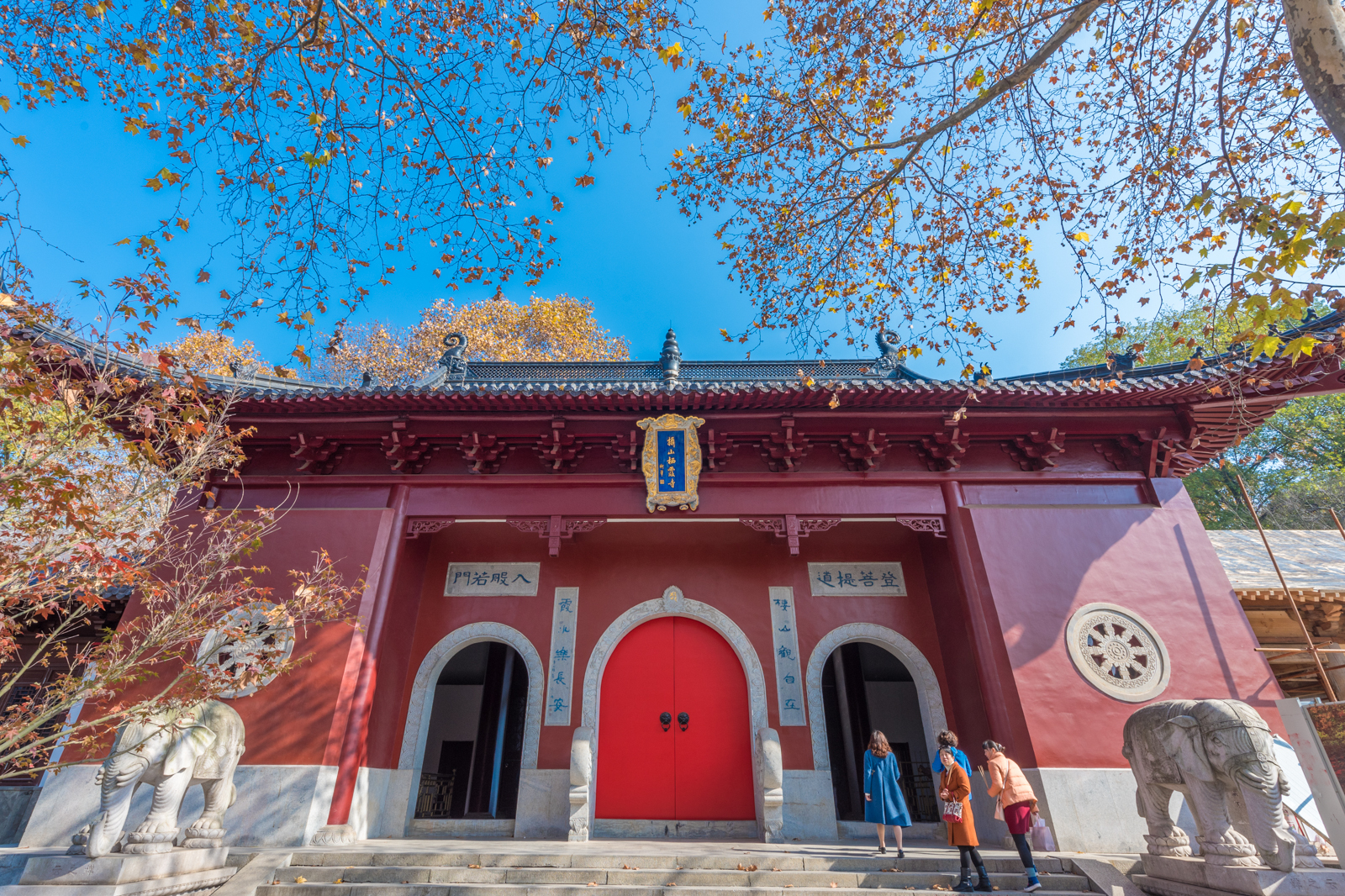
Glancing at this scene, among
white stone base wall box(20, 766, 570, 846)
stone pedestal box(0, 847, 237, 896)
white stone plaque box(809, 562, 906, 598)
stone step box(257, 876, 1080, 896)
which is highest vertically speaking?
white stone plaque box(809, 562, 906, 598)

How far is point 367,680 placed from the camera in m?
5.78

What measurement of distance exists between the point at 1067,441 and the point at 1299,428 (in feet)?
42.0

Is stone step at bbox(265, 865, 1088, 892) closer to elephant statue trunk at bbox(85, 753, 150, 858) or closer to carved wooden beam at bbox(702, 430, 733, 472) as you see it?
elephant statue trunk at bbox(85, 753, 150, 858)

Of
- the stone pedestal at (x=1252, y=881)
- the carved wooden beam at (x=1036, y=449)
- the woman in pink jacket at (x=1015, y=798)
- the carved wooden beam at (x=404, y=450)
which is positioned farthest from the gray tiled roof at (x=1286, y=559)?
the carved wooden beam at (x=404, y=450)

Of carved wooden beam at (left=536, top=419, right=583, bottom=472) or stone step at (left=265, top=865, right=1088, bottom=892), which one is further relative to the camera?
carved wooden beam at (left=536, top=419, right=583, bottom=472)

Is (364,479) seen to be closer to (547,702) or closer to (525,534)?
(525,534)

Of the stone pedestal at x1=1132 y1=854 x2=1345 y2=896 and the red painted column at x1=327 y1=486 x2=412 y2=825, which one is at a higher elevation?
the red painted column at x1=327 y1=486 x2=412 y2=825

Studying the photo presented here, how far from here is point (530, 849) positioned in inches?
188

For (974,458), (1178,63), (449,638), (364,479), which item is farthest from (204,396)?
(1178,63)

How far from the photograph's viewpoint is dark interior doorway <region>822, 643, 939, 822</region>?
290 inches

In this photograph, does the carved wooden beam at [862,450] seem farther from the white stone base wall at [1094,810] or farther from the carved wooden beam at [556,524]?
the white stone base wall at [1094,810]

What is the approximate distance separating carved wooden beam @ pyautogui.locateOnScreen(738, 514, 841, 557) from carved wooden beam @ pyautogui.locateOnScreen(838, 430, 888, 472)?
2.05 feet

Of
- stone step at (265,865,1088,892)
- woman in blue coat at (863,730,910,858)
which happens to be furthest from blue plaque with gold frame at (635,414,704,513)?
stone step at (265,865,1088,892)

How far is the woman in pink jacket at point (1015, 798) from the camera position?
4062mm
